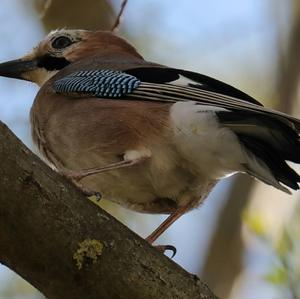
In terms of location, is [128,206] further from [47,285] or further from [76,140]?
[47,285]

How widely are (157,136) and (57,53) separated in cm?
175

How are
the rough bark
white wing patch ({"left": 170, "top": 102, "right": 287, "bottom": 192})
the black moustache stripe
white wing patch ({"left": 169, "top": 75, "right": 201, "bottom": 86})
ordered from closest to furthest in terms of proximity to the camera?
the rough bark, white wing patch ({"left": 170, "top": 102, "right": 287, "bottom": 192}), white wing patch ({"left": 169, "top": 75, "right": 201, "bottom": 86}), the black moustache stripe

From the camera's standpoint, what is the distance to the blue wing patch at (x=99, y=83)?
529 centimetres

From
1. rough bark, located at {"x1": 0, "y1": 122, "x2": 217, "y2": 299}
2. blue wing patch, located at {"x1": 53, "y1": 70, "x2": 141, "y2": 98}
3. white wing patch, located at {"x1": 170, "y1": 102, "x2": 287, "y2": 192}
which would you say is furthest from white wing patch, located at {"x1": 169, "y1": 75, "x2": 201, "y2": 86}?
rough bark, located at {"x1": 0, "y1": 122, "x2": 217, "y2": 299}

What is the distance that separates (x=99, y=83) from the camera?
5.45 meters

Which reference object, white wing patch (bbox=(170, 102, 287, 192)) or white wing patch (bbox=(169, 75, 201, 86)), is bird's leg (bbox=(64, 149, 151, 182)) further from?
white wing patch (bbox=(169, 75, 201, 86))

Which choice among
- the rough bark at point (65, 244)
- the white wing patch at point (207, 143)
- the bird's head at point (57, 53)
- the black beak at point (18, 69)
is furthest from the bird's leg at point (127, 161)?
the black beak at point (18, 69)

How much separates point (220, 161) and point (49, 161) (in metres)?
1.16

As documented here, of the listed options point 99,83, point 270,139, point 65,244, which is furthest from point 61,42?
point 65,244

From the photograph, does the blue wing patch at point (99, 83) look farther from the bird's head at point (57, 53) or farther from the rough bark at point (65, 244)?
the rough bark at point (65, 244)

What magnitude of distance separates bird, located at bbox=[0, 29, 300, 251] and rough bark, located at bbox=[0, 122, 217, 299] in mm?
771

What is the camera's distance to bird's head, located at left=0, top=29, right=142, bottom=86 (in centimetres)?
646

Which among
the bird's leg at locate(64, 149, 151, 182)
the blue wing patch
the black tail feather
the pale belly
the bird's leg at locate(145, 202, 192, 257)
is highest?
the black tail feather

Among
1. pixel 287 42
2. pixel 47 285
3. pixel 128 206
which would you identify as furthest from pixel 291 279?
pixel 287 42
